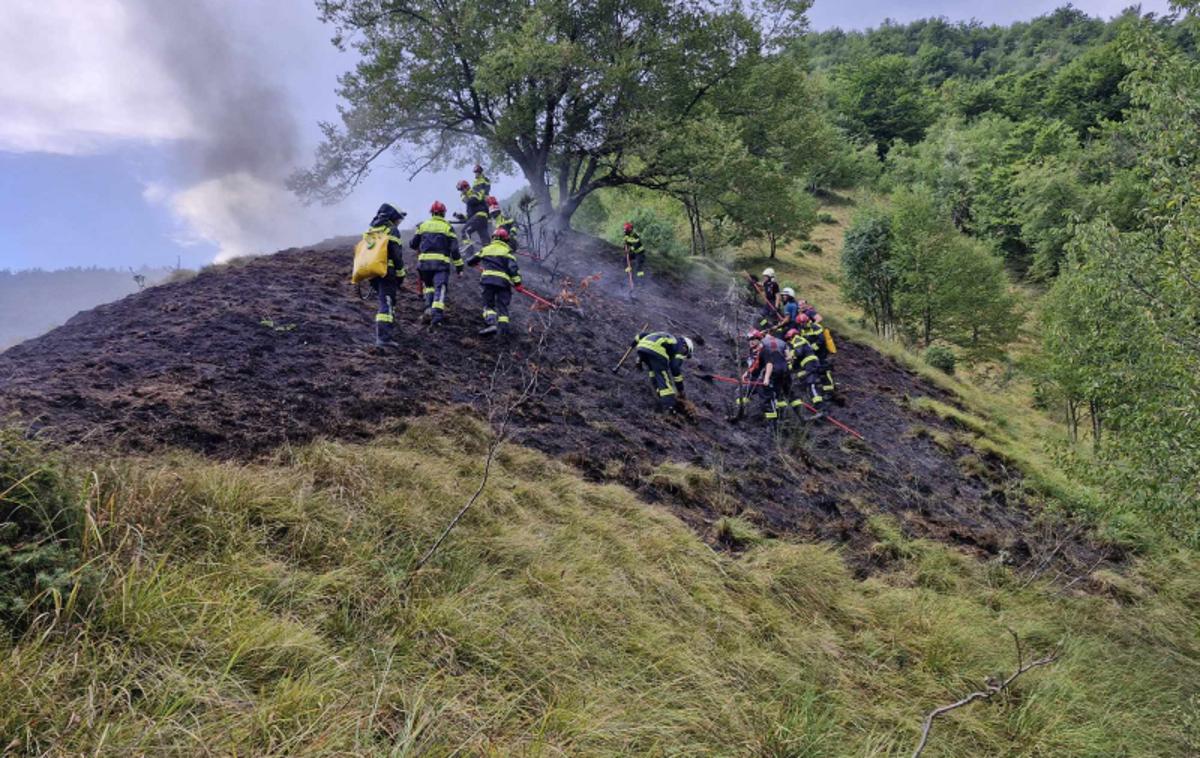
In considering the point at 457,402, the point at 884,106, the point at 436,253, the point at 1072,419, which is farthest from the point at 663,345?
the point at 884,106

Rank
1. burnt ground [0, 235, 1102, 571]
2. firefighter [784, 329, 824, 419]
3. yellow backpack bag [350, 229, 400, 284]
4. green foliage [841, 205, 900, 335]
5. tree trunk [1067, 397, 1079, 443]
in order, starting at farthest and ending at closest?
green foliage [841, 205, 900, 335]
tree trunk [1067, 397, 1079, 443]
firefighter [784, 329, 824, 419]
yellow backpack bag [350, 229, 400, 284]
burnt ground [0, 235, 1102, 571]

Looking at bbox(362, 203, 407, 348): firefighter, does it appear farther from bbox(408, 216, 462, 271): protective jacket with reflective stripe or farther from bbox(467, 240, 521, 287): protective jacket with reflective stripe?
bbox(467, 240, 521, 287): protective jacket with reflective stripe

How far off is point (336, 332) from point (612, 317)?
20.4 feet

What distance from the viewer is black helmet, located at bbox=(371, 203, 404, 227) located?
795cm

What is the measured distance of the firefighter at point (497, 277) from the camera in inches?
351

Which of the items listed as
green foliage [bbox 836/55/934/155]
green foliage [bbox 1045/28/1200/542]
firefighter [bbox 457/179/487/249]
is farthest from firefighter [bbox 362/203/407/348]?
green foliage [bbox 836/55/934/155]

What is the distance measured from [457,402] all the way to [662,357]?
374cm

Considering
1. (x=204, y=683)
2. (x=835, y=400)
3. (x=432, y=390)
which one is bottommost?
(x=835, y=400)

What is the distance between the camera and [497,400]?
732 cm

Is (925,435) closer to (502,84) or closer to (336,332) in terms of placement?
(336,332)

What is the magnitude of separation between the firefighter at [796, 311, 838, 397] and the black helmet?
8.11m

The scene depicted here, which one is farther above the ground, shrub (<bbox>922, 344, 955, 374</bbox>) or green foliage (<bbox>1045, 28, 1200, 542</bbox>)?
green foliage (<bbox>1045, 28, 1200, 542</bbox>)

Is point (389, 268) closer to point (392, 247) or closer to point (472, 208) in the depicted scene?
point (392, 247)

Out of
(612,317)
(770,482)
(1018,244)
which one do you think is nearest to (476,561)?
(770,482)
